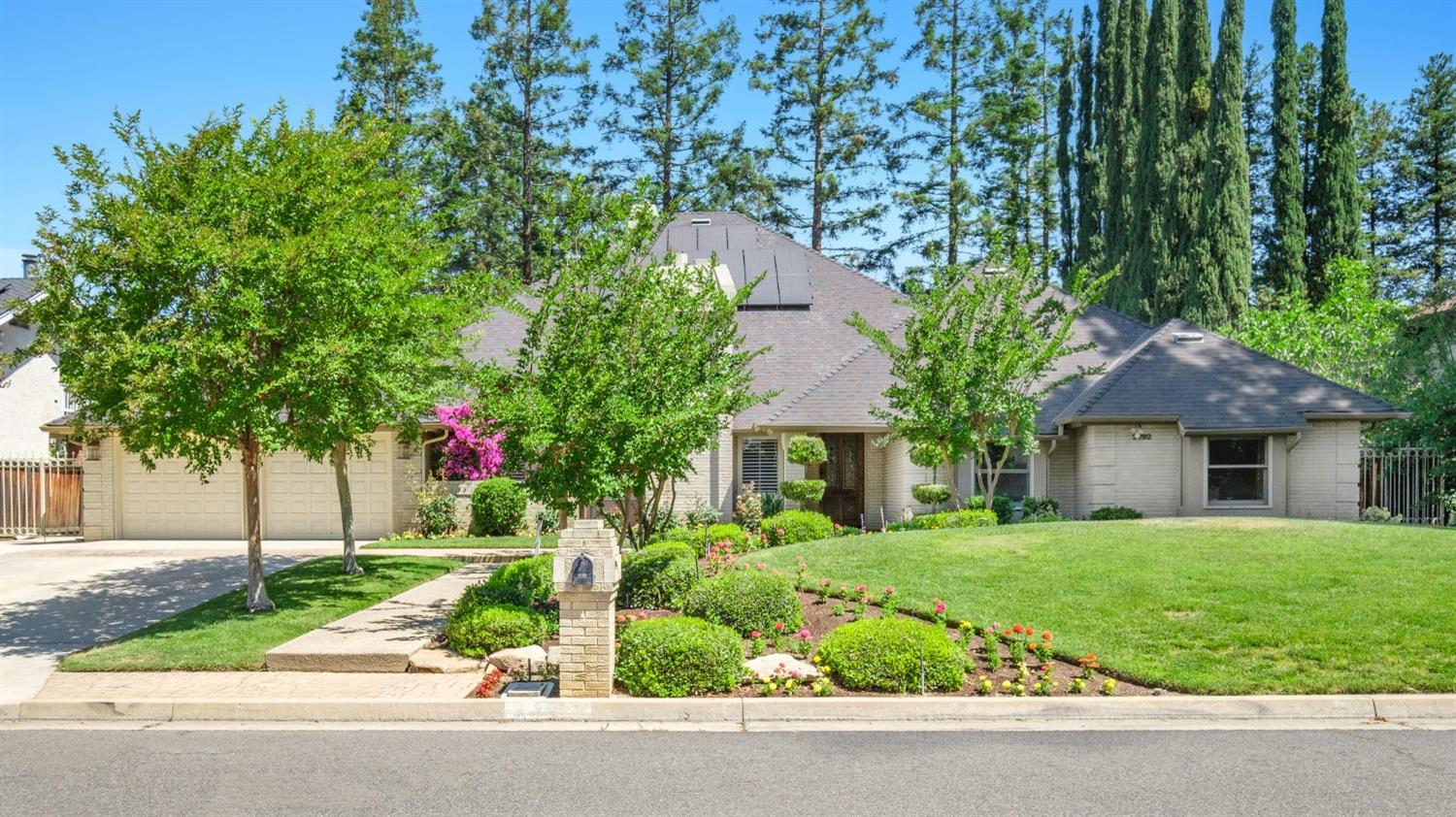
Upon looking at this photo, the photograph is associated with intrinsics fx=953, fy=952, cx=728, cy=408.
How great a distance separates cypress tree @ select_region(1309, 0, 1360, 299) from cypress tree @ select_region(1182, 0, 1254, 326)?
4.66m

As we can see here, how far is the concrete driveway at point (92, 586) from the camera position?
10.9 meters

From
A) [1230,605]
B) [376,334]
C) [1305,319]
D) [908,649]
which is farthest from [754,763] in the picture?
[1305,319]

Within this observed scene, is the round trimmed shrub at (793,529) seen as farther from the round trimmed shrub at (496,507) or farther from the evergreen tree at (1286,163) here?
the evergreen tree at (1286,163)

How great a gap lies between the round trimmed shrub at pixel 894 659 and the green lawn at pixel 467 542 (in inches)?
411

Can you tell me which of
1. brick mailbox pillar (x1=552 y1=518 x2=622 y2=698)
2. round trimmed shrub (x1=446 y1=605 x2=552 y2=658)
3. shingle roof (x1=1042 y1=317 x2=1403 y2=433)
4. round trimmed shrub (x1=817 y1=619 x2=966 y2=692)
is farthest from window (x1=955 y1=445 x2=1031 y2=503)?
brick mailbox pillar (x1=552 y1=518 x2=622 y2=698)

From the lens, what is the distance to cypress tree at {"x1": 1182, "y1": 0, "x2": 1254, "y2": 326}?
99.3 feet


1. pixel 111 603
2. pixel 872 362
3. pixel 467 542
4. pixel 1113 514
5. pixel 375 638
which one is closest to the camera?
pixel 375 638

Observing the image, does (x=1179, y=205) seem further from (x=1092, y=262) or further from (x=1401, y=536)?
(x=1401, y=536)

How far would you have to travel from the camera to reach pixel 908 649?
884 centimetres

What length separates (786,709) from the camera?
834 centimetres

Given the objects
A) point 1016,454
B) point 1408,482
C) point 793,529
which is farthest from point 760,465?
point 1408,482

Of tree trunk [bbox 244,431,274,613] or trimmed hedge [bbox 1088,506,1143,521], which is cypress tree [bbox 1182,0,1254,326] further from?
tree trunk [bbox 244,431,274,613]

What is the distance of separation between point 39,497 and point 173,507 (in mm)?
3291

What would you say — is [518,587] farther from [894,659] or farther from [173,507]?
[173,507]
